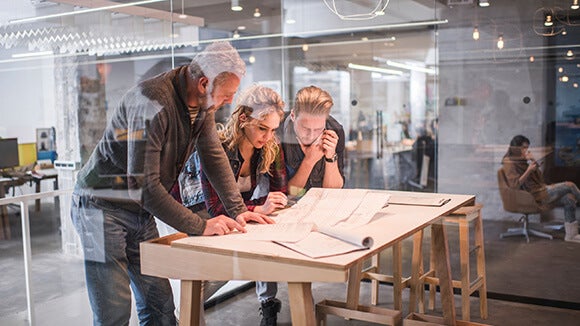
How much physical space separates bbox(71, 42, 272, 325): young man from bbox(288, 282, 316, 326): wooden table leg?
0.32 metres

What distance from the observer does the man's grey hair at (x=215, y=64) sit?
2.09m

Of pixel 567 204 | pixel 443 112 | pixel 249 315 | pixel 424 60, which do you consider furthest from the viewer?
pixel 424 60

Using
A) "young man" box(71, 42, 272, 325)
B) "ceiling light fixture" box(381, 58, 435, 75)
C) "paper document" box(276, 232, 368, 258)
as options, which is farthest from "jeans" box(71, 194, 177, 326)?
"ceiling light fixture" box(381, 58, 435, 75)

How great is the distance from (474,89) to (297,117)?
43.4 inches

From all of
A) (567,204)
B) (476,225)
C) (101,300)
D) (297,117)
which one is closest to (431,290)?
(476,225)

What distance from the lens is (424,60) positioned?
13.2 feet

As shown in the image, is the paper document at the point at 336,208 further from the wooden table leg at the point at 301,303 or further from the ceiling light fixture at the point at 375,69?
the ceiling light fixture at the point at 375,69

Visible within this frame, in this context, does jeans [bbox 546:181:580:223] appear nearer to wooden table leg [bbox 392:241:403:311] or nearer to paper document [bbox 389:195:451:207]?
wooden table leg [bbox 392:241:403:311]

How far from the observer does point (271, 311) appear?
301 centimetres

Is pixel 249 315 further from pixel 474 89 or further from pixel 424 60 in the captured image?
pixel 424 60

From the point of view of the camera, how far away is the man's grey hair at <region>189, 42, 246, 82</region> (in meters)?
2.09

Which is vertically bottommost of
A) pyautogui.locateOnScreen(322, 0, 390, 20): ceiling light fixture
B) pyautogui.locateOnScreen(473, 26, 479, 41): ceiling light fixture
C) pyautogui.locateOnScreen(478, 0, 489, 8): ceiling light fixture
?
pyautogui.locateOnScreen(473, 26, 479, 41): ceiling light fixture

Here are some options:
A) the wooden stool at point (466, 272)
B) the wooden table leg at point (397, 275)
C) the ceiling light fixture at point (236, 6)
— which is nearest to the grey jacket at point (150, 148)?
the wooden table leg at point (397, 275)

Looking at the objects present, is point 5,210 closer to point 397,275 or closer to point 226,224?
point 226,224
